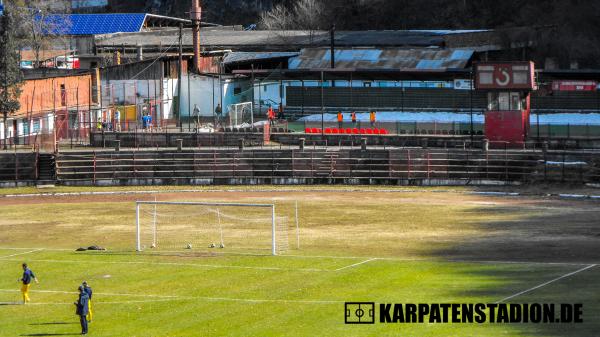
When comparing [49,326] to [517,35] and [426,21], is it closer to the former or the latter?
[517,35]

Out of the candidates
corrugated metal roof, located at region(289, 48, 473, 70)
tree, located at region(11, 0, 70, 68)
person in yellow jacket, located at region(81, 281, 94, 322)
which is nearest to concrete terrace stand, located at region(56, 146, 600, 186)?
corrugated metal roof, located at region(289, 48, 473, 70)

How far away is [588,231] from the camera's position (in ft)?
170

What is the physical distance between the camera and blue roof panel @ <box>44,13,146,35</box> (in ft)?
456

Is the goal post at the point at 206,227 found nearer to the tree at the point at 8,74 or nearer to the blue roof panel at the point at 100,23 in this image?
the tree at the point at 8,74

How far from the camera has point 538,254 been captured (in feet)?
149

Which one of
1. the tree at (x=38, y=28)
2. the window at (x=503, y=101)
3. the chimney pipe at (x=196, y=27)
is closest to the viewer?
the window at (x=503, y=101)

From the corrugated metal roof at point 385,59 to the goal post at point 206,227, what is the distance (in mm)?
55992

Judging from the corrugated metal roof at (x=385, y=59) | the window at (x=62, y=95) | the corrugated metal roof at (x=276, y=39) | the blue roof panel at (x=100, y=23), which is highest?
the blue roof panel at (x=100, y=23)

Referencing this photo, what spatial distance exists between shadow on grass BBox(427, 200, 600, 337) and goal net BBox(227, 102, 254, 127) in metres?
36.5

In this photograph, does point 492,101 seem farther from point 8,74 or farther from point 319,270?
point 319,270

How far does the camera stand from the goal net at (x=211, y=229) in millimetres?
49250

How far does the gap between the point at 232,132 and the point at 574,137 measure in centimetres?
2643

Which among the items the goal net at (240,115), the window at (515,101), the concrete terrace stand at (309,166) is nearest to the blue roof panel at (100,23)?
the goal net at (240,115)

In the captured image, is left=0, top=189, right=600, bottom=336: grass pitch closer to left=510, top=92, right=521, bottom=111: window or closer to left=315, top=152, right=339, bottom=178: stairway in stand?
left=315, top=152, right=339, bottom=178: stairway in stand
